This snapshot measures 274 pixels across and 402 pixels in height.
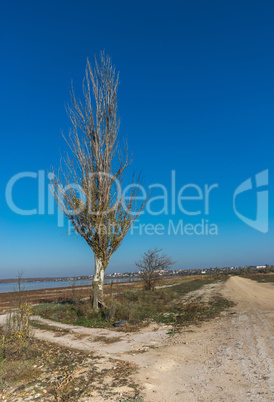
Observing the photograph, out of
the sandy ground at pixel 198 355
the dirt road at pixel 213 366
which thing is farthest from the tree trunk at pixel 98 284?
the dirt road at pixel 213 366

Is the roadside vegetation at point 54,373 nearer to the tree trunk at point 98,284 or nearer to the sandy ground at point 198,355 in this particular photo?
the sandy ground at point 198,355

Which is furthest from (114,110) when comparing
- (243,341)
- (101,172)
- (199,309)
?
(243,341)

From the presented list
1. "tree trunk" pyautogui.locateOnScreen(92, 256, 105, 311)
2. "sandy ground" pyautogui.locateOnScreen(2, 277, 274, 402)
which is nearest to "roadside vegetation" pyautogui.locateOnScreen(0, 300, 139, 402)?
"sandy ground" pyautogui.locateOnScreen(2, 277, 274, 402)

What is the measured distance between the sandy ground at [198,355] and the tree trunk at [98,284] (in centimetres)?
213

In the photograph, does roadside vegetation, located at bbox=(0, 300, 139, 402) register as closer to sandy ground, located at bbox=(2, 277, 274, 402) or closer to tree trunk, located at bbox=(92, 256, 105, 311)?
sandy ground, located at bbox=(2, 277, 274, 402)

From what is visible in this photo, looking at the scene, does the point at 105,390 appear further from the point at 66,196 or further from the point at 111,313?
the point at 66,196

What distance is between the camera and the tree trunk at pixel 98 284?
13.4 m

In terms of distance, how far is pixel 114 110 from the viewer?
15.8 metres

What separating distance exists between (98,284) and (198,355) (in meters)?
7.55

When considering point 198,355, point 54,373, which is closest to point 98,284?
point 198,355

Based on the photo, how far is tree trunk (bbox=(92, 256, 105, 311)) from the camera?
A: 13.4 m

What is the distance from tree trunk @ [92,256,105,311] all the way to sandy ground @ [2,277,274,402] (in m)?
2.13

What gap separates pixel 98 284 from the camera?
13.6 m

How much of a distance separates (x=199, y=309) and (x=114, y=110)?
12.0 meters
